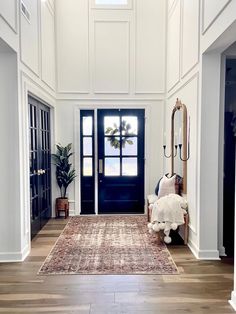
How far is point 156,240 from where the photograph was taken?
14.9 ft

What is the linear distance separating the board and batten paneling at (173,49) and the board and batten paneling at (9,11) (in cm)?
273

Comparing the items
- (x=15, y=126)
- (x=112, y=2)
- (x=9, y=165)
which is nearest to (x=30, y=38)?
(x=15, y=126)

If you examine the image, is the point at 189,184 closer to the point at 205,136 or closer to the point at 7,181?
the point at 205,136

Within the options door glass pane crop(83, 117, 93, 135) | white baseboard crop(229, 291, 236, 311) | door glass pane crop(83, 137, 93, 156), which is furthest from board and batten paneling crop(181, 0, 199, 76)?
white baseboard crop(229, 291, 236, 311)

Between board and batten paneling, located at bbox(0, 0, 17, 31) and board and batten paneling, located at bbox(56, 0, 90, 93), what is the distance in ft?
8.94

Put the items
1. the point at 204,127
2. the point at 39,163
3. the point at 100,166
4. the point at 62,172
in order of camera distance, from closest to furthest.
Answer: the point at 204,127 < the point at 39,163 < the point at 62,172 < the point at 100,166

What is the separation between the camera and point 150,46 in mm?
6223

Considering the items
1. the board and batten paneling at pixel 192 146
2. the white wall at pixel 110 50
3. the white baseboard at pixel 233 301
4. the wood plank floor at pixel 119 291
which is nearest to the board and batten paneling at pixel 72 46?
the white wall at pixel 110 50

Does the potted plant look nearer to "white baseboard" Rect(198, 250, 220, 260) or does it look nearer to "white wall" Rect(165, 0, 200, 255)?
"white wall" Rect(165, 0, 200, 255)

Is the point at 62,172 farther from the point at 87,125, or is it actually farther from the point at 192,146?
the point at 192,146

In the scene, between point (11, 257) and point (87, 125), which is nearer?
point (11, 257)

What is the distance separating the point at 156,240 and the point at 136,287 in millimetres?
1569

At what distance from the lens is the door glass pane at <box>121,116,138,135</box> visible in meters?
6.34

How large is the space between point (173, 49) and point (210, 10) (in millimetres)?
2248
